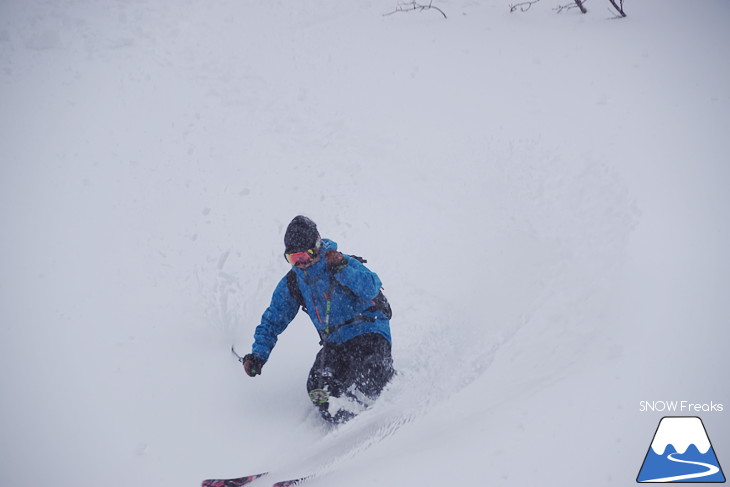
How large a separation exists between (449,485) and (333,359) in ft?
4.60

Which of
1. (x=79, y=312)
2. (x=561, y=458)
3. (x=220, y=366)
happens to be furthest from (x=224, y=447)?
(x=561, y=458)

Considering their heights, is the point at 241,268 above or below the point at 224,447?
above

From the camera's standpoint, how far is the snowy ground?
3.82 metres

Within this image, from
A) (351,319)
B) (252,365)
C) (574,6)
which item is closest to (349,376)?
(351,319)

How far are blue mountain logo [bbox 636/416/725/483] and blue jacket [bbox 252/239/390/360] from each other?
206cm

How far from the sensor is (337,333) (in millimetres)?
4168

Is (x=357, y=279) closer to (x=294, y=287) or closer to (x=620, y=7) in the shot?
(x=294, y=287)

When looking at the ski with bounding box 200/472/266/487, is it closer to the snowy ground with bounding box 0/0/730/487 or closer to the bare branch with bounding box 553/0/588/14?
the snowy ground with bounding box 0/0/730/487

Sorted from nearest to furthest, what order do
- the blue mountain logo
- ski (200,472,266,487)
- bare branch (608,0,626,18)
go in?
the blue mountain logo → ski (200,472,266,487) → bare branch (608,0,626,18)

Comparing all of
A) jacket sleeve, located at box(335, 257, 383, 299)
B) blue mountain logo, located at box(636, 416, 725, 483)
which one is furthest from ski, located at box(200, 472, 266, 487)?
blue mountain logo, located at box(636, 416, 725, 483)

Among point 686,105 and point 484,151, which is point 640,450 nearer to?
point 484,151

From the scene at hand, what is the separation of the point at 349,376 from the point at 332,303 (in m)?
0.63

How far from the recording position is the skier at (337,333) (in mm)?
4039

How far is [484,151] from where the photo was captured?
7.14 m
